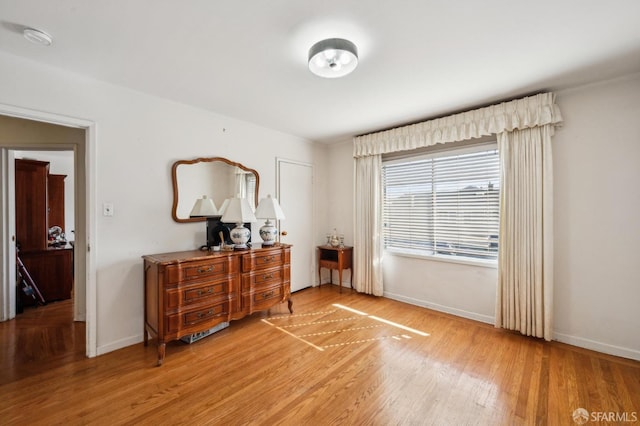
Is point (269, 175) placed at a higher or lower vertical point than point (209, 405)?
higher

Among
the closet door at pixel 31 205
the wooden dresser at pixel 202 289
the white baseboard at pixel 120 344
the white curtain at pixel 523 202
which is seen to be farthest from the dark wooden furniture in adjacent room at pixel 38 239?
the white curtain at pixel 523 202

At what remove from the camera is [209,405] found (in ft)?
5.67

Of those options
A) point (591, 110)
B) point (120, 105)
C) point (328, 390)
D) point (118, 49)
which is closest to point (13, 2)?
point (118, 49)

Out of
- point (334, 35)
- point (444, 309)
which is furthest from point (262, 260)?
point (444, 309)

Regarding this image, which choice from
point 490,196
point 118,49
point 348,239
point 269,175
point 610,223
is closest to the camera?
point 118,49

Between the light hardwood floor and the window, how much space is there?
982 mm

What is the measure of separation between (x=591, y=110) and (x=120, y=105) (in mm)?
4318

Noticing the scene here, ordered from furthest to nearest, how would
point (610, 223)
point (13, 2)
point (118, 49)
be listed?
point (610, 223), point (118, 49), point (13, 2)

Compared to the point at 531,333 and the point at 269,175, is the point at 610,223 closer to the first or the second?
the point at 531,333

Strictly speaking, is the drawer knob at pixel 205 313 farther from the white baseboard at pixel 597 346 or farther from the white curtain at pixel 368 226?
the white baseboard at pixel 597 346

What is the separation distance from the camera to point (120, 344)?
2426 mm

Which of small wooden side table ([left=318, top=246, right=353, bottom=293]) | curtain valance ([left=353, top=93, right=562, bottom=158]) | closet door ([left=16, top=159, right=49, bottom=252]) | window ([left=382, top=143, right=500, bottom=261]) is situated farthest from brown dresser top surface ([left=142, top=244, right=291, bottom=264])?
closet door ([left=16, top=159, right=49, bottom=252])

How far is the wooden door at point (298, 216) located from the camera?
392 centimetres

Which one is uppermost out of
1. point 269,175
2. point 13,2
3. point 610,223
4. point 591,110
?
point 13,2
